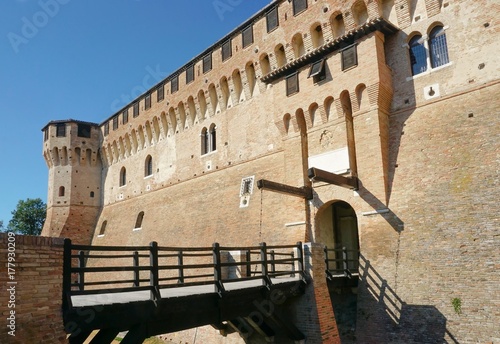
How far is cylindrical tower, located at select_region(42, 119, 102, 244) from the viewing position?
28.1 metres

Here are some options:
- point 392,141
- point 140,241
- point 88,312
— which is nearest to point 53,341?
point 88,312

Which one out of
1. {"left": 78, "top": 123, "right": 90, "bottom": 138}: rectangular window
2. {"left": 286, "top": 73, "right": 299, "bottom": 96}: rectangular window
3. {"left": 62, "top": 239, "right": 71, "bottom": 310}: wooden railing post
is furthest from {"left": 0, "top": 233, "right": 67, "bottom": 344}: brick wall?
{"left": 78, "top": 123, "right": 90, "bottom": 138}: rectangular window

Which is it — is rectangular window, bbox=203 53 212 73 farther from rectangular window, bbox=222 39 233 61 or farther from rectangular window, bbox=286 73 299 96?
rectangular window, bbox=286 73 299 96

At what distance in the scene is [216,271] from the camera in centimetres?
755

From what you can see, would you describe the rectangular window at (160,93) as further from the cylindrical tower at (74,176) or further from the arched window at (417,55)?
the arched window at (417,55)

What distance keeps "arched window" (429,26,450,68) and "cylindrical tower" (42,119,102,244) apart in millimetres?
24271

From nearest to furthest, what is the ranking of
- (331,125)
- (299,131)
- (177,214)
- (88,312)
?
1. (88,312)
2. (331,125)
3. (299,131)
4. (177,214)

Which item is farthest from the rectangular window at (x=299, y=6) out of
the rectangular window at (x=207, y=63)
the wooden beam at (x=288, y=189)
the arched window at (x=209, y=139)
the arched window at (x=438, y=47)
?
the wooden beam at (x=288, y=189)

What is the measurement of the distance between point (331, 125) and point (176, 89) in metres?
11.6

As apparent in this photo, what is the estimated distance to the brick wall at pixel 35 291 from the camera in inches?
191

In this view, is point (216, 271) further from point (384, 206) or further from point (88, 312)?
point (384, 206)

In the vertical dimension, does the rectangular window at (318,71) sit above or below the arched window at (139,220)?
above

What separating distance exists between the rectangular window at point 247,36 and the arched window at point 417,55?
299 inches

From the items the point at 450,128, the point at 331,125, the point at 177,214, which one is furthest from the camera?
the point at 177,214
